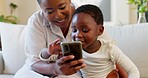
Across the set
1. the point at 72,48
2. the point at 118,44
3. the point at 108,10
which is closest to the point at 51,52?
the point at 72,48

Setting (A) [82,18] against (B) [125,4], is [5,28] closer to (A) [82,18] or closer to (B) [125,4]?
(A) [82,18]

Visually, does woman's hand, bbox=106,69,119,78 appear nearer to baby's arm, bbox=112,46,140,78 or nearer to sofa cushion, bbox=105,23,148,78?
baby's arm, bbox=112,46,140,78

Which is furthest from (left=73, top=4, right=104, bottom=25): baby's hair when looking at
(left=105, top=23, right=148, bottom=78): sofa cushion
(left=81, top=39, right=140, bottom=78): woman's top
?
(left=105, top=23, right=148, bottom=78): sofa cushion

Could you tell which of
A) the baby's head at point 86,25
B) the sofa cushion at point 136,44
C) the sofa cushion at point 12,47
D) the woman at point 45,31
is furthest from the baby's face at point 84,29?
the sofa cushion at point 12,47

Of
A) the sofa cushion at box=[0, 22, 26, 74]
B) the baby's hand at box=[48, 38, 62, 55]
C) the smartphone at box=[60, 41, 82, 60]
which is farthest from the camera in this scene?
the sofa cushion at box=[0, 22, 26, 74]

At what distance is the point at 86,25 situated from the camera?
118 centimetres

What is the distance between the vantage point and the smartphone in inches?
38.4

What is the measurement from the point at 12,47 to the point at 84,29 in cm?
110

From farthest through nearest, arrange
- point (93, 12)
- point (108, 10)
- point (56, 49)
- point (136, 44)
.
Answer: point (108, 10) → point (136, 44) → point (93, 12) → point (56, 49)

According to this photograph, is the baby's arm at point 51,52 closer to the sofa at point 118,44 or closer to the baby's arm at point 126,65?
the baby's arm at point 126,65

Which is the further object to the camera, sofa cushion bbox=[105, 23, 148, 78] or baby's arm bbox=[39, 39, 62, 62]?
sofa cushion bbox=[105, 23, 148, 78]

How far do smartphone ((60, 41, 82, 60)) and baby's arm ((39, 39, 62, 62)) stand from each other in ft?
0.33

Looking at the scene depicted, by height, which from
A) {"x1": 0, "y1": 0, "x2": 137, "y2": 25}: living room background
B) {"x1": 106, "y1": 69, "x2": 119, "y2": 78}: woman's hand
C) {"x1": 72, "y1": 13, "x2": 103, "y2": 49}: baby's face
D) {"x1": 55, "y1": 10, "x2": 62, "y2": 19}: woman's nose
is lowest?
{"x1": 106, "y1": 69, "x2": 119, "y2": 78}: woman's hand

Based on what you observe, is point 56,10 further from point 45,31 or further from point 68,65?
point 68,65
